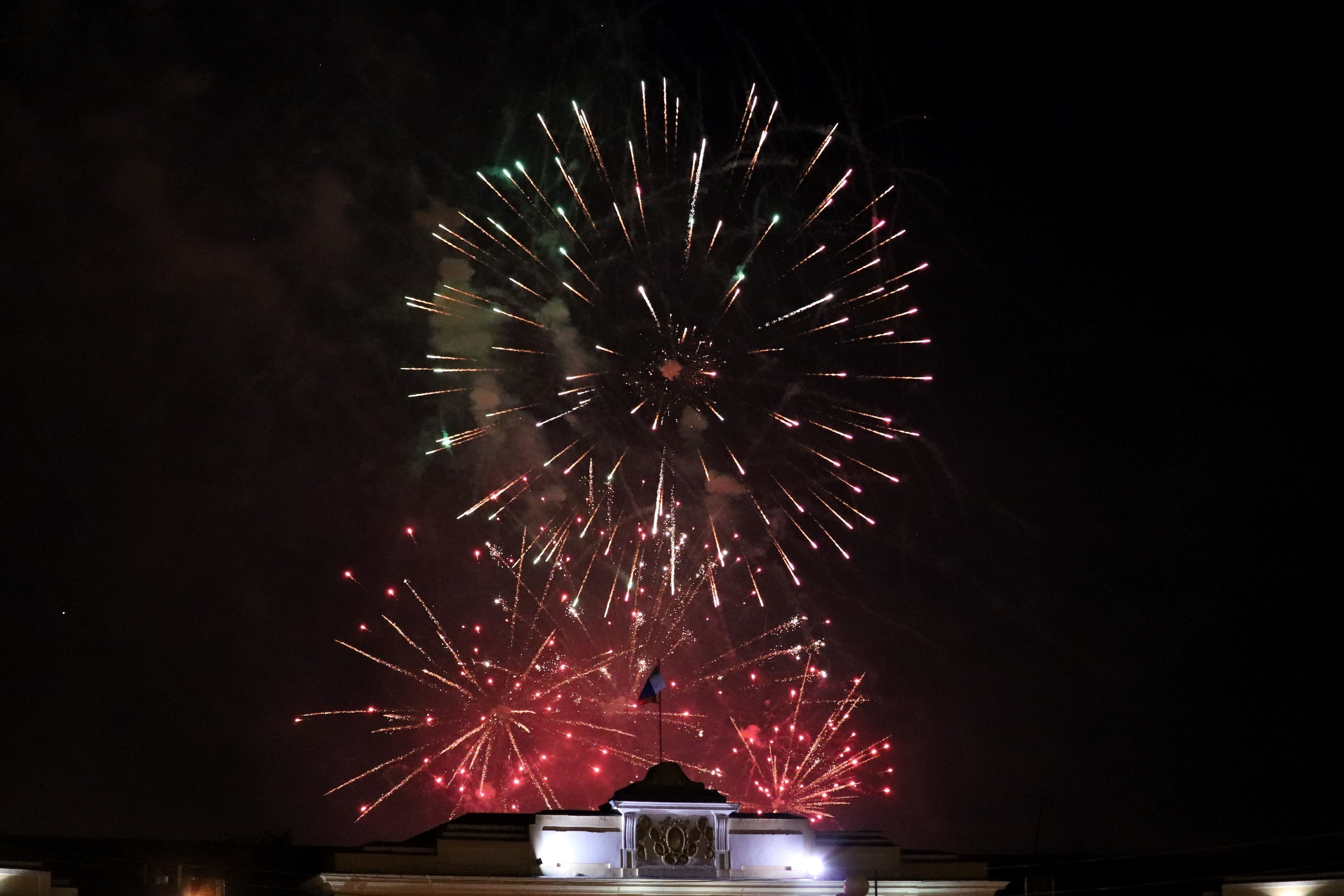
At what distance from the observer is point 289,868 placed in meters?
42.1

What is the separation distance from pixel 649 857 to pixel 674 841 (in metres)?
0.63

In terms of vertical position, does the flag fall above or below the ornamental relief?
above

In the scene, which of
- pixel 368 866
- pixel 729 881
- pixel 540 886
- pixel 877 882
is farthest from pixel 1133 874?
pixel 368 866

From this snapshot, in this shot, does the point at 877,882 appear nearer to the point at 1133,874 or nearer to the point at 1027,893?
the point at 1027,893

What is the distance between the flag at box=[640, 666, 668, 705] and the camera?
37.2 metres

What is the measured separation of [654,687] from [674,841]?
3.30 metres

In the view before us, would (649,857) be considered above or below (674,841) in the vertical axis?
below

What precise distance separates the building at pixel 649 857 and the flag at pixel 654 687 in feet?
5.26

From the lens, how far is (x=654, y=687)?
37.2m

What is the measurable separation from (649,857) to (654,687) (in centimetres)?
358

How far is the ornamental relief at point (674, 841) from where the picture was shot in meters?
37.2

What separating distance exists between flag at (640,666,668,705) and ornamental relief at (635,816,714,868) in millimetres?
2486

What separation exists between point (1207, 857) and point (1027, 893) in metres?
7.51

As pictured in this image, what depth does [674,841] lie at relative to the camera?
123ft
